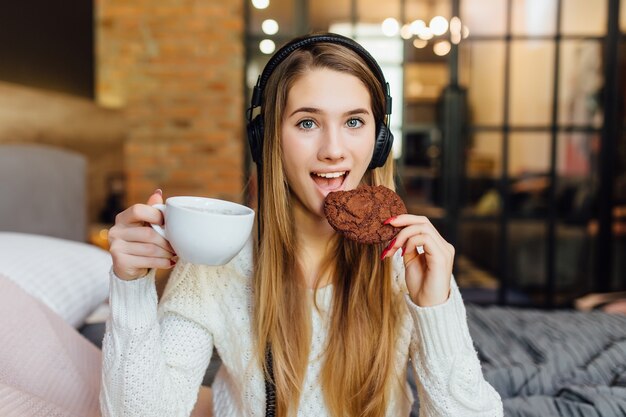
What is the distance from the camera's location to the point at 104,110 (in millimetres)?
3568

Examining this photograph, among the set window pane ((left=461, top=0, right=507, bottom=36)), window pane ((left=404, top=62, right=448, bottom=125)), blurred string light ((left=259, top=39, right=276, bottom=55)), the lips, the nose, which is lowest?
the lips

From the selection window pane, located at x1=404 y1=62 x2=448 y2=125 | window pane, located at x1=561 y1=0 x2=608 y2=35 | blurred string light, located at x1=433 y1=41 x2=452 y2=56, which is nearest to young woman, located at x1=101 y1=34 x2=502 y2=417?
window pane, located at x1=404 y1=62 x2=448 y2=125

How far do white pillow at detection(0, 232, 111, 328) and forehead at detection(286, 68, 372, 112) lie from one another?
792 mm

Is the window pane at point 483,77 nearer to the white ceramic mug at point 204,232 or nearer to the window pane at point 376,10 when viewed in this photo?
the window pane at point 376,10

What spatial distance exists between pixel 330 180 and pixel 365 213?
→ 0.51ft

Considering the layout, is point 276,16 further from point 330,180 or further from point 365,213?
point 365,213

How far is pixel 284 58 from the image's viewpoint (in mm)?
1209

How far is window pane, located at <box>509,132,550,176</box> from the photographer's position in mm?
4422

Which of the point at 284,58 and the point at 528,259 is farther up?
the point at 284,58

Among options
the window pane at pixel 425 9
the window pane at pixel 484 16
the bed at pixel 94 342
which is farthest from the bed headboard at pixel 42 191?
the window pane at pixel 484 16

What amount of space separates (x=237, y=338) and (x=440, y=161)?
133 inches

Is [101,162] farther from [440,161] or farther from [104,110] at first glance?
[440,161]

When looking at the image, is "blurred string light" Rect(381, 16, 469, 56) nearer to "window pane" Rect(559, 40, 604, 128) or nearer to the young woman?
"window pane" Rect(559, 40, 604, 128)

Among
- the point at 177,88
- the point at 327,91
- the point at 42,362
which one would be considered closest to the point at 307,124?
the point at 327,91
